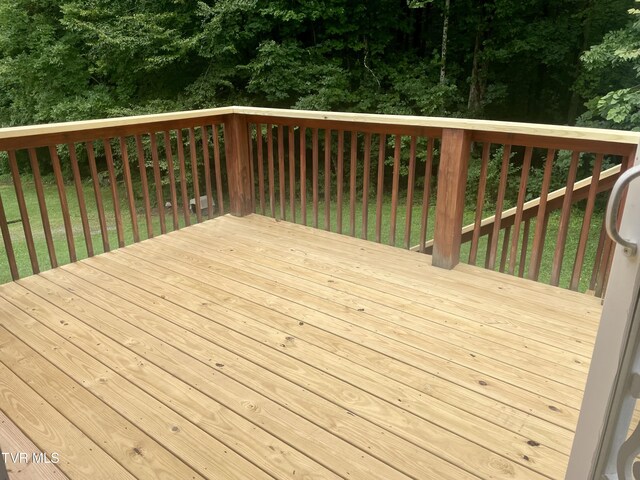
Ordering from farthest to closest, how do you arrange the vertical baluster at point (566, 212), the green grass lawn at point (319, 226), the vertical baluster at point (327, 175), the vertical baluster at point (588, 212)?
the green grass lawn at point (319, 226)
the vertical baluster at point (327, 175)
the vertical baluster at point (566, 212)
the vertical baluster at point (588, 212)

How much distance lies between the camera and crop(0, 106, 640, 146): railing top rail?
2.48 m

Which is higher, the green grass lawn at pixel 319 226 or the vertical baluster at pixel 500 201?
the vertical baluster at pixel 500 201

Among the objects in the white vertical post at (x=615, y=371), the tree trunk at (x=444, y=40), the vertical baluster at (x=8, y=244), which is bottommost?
the vertical baluster at (x=8, y=244)

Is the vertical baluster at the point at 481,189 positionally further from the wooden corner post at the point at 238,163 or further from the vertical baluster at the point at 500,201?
the wooden corner post at the point at 238,163

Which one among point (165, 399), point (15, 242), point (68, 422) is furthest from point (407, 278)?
point (15, 242)

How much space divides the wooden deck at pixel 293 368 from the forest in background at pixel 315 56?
21.0ft

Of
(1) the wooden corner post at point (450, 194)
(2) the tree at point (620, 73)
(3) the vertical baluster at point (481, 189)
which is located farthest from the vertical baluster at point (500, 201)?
(2) the tree at point (620, 73)

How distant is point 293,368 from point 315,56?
8.03 meters

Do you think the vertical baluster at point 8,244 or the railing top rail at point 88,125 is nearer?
the railing top rail at point 88,125

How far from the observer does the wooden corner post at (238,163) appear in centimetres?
417

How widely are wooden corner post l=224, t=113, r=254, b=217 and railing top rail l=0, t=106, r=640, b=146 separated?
24cm

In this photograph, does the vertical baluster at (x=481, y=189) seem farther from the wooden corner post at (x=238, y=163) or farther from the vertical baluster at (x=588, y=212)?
the wooden corner post at (x=238, y=163)

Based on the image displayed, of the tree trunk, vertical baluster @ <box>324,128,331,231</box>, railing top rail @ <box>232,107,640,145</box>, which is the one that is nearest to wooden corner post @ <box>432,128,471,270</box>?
railing top rail @ <box>232,107,640,145</box>

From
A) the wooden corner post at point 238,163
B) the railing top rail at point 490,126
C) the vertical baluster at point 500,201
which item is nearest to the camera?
the railing top rail at point 490,126
